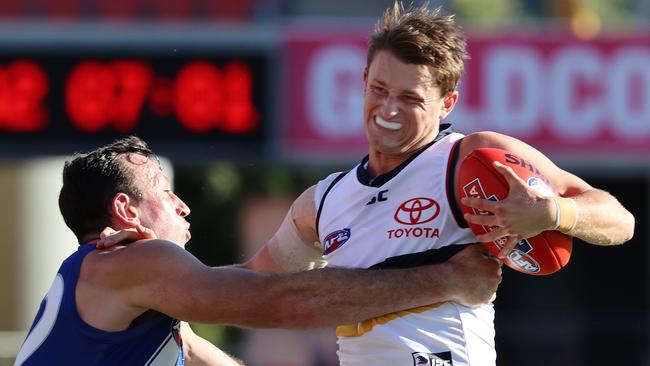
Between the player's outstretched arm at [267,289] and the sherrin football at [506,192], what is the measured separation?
0.48 feet

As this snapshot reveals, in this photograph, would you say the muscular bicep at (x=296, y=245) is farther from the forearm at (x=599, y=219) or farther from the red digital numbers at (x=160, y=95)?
the red digital numbers at (x=160, y=95)

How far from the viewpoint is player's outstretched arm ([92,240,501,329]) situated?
3.96 metres

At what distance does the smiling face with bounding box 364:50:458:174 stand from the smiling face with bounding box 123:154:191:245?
714mm

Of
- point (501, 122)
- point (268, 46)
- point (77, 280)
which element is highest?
point (77, 280)

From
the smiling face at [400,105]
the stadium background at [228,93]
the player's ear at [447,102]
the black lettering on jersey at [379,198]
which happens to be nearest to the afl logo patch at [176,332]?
the black lettering on jersey at [379,198]

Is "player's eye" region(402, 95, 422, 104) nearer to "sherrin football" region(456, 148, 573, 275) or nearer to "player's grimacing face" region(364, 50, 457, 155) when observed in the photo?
"player's grimacing face" region(364, 50, 457, 155)

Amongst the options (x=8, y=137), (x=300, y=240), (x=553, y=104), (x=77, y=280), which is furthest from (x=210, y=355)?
(x=553, y=104)

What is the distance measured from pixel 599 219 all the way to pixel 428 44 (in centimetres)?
79

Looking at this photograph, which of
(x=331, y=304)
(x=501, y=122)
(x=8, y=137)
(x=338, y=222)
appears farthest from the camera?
(x=501, y=122)

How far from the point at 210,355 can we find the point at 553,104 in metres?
6.80

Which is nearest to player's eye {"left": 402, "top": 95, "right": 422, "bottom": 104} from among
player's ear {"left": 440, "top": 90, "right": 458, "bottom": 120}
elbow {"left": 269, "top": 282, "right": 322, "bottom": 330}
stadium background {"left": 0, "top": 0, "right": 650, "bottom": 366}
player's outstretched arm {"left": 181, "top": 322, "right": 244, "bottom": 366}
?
player's ear {"left": 440, "top": 90, "right": 458, "bottom": 120}

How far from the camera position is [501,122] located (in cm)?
1091

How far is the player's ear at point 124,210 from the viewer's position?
4176 millimetres

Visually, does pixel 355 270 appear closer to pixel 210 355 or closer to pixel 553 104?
pixel 210 355
